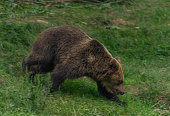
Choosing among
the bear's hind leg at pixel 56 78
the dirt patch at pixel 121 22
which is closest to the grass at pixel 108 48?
the dirt patch at pixel 121 22

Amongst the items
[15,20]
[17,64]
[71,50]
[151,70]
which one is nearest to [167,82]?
[151,70]

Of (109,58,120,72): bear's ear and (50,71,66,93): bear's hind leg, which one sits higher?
(109,58,120,72): bear's ear

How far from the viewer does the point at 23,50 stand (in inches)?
299

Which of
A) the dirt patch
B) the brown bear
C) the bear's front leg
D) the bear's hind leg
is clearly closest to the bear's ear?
the brown bear

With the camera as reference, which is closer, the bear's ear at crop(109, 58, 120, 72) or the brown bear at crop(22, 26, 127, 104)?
the brown bear at crop(22, 26, 127, 104)

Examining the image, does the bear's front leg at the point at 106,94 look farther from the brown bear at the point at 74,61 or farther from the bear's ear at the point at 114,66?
the bear's ear at the point at 114,66

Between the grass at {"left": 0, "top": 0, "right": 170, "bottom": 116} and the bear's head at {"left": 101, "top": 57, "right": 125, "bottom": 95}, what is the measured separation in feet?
0.90

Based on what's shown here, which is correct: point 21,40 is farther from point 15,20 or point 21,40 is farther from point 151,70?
point 151,70

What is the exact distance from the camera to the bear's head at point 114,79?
232 inches

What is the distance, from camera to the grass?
487cm

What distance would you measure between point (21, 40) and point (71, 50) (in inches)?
101

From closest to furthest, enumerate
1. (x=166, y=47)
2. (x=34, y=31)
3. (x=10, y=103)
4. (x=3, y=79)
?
(x=10, y=103)
(x=3, y=79)
(x=34, y=31)
(x=166, y=47)

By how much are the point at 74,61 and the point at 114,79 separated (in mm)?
879

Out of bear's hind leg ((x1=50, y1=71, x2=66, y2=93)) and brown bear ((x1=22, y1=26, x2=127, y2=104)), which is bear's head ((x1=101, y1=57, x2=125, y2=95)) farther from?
bear's hind leg ((x1=50, y1=71, x2=66, y2=93))
